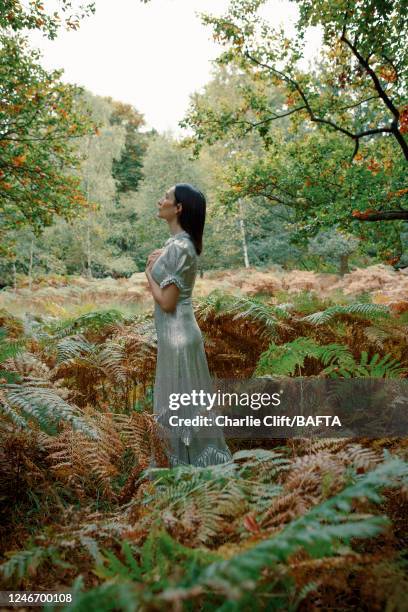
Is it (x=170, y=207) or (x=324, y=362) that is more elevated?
(x=170, y=207)

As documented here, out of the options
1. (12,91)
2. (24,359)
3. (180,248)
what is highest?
(12,91)

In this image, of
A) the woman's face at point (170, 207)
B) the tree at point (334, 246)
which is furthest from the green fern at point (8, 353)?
the tree at point (334, 246)

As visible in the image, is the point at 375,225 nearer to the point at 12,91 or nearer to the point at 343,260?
the point at 12,91

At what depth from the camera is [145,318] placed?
4.90 metres

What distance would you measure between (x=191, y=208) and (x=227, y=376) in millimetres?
1871

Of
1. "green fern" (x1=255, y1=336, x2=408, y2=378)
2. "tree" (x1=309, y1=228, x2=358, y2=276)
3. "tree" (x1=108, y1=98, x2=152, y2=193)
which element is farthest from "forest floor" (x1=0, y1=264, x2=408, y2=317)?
"tree" (x1=108, y1=98, x2=152, y2=193)

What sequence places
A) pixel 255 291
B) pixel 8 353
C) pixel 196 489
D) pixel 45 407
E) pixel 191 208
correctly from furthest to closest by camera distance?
pixel 255 291 < pixel 191 208 < pixel 8 353 < pixel 45 407 < pixel 196 489

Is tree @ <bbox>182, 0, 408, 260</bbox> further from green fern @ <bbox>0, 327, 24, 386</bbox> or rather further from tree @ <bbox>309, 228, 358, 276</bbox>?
tree @ <bbox>309, 228, 358, 276</bbox>

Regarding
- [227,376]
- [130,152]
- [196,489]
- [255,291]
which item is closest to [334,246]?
[255,291]

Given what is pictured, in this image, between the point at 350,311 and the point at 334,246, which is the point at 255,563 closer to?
the point at 350,311

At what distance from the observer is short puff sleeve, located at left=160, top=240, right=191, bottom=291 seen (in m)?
2.80

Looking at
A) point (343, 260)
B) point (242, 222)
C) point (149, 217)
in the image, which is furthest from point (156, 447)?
point (149, 217)

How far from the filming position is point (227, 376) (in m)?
4.25

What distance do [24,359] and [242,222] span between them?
22142 millimetres
